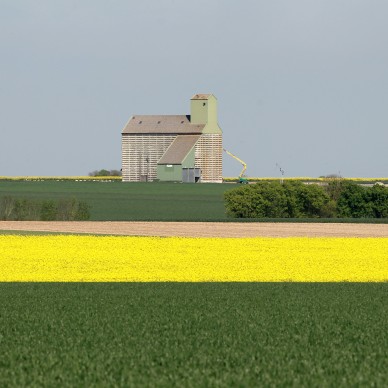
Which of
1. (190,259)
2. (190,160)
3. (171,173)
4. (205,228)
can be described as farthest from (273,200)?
(190,160)

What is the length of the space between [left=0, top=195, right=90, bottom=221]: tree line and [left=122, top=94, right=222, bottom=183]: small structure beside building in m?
Answer: 107

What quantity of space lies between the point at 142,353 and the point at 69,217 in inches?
1450

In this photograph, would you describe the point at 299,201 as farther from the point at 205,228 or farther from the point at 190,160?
the point at 190,160

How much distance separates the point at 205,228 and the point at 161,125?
125 metres

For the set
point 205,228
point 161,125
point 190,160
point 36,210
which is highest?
point 161,125

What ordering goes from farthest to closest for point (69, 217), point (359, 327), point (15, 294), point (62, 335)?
point (69, 217)
point (15, 294)
point (359, 327)
point (62, 335)

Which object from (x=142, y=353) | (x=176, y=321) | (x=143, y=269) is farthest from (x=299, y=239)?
(x=142, y=353)

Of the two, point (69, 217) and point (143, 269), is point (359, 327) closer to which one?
point (143, 269)

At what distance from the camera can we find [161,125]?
165375 mm

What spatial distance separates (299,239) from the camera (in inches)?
1362

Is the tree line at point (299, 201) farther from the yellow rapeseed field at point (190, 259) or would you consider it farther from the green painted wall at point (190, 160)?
the green painted wall at point (190, 160)

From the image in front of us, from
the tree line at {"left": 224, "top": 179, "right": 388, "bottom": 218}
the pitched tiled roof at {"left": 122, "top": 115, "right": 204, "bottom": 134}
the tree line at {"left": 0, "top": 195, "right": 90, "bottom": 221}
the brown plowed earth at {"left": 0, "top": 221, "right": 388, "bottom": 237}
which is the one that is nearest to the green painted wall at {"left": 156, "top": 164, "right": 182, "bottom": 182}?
the pitched tiled roof at {"left": 122, "top": 115, "right": 204, "bottom": 134}

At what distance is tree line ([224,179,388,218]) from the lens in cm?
4978

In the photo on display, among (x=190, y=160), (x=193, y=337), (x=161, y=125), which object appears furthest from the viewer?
(x=161, y=125)
